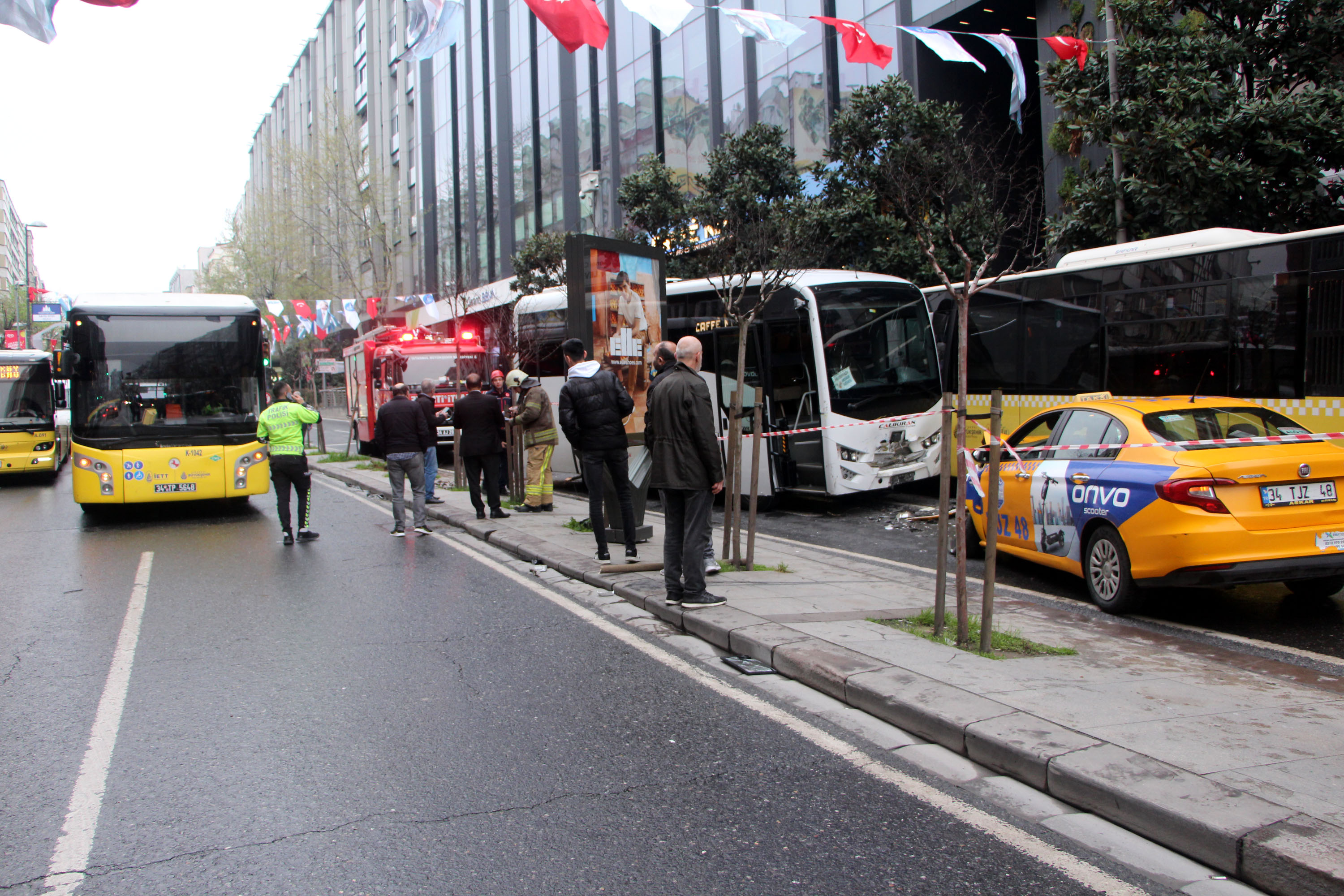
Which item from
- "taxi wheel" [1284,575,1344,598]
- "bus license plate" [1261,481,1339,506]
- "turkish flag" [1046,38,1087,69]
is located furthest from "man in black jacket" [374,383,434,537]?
"turkish flag" [1046,38,1087,69]

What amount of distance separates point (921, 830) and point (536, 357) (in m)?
15.6

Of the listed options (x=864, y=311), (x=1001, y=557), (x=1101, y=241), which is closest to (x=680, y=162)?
(x=1101, y=241)

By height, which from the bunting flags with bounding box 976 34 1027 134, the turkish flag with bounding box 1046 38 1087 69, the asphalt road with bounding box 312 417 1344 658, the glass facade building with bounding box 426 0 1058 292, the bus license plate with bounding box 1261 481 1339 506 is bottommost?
the asphalt road with bounding box 312 417 1344 658

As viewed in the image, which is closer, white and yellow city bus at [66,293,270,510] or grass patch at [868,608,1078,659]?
grass patch at [868,608,1078,659]

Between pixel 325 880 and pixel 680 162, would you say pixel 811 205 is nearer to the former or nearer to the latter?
pixel 680 162

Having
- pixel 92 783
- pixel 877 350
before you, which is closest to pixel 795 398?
pixel 877 350

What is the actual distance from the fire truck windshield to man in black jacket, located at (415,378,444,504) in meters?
2.72

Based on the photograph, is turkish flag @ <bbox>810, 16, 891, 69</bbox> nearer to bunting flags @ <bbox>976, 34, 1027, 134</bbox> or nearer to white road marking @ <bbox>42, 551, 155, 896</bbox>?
bunting flags @ <bbox>976, 34, 1027, 134</bbox>

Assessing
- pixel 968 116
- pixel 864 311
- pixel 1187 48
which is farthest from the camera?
pixel 968 116

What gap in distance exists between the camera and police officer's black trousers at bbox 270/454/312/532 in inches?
436

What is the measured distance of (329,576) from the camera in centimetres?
905

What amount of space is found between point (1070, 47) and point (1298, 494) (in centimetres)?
980

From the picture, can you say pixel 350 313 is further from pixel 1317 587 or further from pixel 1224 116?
pixel 1317 587

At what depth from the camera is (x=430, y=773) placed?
4.21 m
